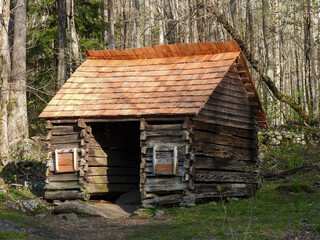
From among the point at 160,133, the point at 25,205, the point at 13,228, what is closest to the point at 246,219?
the point at 160,133

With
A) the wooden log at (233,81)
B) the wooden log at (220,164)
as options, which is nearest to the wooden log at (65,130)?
the wooden log at (220,164)

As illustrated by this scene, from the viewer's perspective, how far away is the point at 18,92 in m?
19.5

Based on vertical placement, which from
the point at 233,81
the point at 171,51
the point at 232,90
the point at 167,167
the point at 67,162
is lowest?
the point at 167,167

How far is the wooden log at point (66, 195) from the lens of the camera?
1329 centimetres

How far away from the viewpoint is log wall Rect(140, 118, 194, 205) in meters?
12.2

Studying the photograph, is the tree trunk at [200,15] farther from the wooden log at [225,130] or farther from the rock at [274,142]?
the wooden log at [225,130]

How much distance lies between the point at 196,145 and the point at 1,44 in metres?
8.45

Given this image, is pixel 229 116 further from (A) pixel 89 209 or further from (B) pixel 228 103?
(A) pixel 89 209

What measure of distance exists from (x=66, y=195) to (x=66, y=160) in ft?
3.31

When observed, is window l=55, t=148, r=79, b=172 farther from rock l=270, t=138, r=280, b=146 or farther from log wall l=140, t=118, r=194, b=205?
rock l=270, t=138, r=280, b=146

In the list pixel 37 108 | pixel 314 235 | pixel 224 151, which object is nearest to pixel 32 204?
pixel 224 151

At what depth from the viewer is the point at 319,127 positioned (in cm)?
2145

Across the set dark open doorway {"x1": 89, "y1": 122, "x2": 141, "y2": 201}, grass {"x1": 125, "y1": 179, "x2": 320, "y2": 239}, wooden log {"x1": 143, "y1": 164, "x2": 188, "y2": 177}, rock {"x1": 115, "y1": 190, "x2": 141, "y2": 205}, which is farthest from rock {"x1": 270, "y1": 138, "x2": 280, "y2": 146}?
wooden log {"x1": 143, "y1": 164, "x2": 188, "y2": 177}

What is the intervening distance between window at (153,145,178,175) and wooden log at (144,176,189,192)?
216 mm
